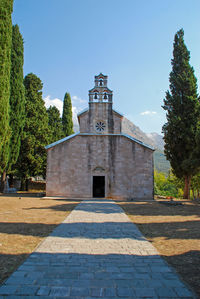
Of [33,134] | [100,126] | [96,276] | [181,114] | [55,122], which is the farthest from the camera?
[55,122]

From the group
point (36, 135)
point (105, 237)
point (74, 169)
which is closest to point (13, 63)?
point (36, 135)

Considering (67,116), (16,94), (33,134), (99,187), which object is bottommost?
(99,187)

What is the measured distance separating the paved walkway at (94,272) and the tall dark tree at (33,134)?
70.4ft

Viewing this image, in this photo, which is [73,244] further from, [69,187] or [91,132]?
[91,132]

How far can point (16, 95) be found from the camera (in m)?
24.2

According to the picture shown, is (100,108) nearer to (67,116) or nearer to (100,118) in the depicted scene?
(100,118)

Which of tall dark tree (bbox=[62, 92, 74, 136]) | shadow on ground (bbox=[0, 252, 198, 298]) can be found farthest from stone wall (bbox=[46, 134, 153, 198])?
shadow on ground (bbox=[0, 252, 198, 298])

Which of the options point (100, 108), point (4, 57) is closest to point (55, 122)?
point (100, 108)

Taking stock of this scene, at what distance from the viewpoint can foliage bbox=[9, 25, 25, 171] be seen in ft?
78.5

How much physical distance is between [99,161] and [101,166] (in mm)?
520

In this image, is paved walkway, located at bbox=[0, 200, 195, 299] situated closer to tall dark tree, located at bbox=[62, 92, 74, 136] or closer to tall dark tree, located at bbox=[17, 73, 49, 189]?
tall dark tree, located at bbox=[17, 73, 49, 189]

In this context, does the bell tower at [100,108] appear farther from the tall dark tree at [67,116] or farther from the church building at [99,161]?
the tall dark tree at [67,116]

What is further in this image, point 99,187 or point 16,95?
point 16,95

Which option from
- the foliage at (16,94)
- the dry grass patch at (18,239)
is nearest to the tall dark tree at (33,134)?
the foliage at (16,94)
